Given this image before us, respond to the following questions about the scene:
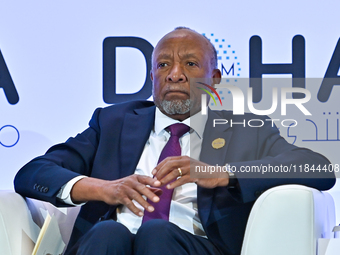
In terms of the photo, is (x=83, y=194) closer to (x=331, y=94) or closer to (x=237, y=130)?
(x=237, y=130)

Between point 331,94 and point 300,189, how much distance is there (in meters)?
1.56

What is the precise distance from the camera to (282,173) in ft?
5.55

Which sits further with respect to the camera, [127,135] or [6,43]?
[6,43]

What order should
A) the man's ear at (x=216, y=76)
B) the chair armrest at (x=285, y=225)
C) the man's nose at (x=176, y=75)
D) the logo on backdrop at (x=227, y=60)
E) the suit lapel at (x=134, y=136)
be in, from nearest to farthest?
1. the chair armrest at (x=285, y=225)
2. the suit lapel at (x=134, y=136)
3. the man's nose at (x=176, y=75)
4. the man's ear at (x=216, y=76)
5. the logo on backdrop at (x=227, y=60)

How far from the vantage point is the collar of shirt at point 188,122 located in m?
2.08

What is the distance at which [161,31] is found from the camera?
9.70ft

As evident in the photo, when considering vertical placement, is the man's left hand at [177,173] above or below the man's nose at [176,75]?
below

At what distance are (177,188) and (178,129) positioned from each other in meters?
0.27

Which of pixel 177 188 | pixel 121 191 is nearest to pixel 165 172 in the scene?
pixel 121 191

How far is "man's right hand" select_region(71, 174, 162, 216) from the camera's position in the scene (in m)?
1.60

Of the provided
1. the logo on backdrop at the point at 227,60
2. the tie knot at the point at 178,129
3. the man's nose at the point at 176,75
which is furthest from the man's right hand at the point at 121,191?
the logo on backdrop at the point at 227,60

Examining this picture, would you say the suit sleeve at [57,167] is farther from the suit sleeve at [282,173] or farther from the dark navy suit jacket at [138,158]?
the suit sleeve at [282,173]

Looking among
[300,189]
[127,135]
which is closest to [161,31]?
[127,135]

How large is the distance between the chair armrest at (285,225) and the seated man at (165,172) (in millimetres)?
204
